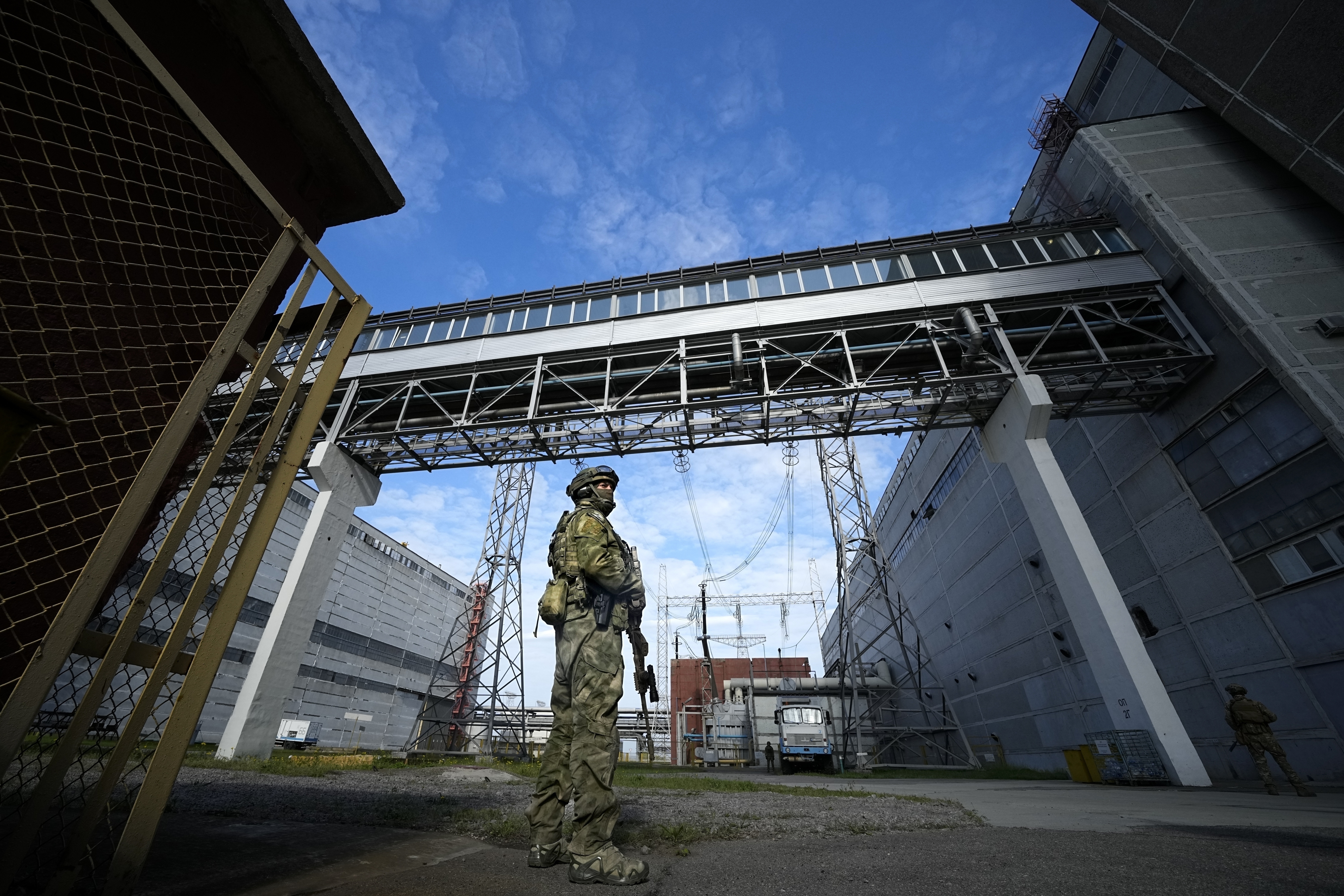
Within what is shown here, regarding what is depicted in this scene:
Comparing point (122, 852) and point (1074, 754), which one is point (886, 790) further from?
point (122, 852)

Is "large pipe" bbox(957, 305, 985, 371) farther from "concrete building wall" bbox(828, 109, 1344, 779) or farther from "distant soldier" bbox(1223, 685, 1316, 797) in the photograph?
→ "distant soldier" bbox(1223, 685, 1316, 797)

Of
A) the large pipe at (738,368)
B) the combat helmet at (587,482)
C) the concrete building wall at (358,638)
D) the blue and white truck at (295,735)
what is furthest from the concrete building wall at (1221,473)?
the blue and white truck at (295,735)

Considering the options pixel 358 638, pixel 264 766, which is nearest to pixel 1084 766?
pixel 264 766

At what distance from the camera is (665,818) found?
404 cm

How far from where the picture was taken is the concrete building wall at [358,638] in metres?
24.1

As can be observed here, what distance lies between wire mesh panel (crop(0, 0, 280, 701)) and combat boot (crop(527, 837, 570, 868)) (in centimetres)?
215

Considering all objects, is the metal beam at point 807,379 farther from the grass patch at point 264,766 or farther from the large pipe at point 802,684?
the large pipe at point 802,684

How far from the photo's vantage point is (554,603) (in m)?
3.13

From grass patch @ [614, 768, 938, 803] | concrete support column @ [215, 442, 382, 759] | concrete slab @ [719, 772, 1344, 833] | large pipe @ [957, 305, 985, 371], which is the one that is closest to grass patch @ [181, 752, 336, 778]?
concrete support column @ [215, 442, 382, 759]

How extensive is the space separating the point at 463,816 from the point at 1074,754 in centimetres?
1085

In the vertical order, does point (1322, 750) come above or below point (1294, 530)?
below

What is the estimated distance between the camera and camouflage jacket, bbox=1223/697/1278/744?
7.03 meters

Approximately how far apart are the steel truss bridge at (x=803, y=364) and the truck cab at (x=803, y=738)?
2.41m

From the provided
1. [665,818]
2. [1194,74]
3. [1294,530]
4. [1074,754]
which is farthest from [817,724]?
[1194,74]
